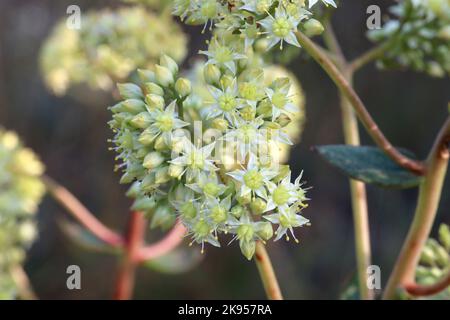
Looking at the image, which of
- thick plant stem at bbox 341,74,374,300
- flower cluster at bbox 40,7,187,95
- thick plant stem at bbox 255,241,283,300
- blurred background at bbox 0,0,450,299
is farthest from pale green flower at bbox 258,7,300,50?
blurred background at bbox 0,0,450,299

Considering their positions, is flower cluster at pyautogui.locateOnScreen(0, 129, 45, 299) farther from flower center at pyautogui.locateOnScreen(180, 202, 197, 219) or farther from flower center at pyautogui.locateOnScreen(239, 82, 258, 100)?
flower center at pyautogui.locateOnScreen(239, 82, 258, 100)

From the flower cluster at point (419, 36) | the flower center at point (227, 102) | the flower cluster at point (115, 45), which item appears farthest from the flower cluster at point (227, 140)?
the flower cluster at point (115, 45)

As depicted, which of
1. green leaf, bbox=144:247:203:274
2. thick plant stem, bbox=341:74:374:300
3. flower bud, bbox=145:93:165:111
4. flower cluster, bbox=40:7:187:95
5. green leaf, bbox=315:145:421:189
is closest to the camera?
flower bud, bbox=145:93:165:111

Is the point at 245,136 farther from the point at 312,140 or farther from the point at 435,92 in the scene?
the point at 435,92

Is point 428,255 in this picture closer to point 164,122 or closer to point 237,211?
point 237,211

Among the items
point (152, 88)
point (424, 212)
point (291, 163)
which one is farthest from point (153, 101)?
point (291, 163)

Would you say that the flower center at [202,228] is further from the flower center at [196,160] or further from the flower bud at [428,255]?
the flower bud at [428,255]

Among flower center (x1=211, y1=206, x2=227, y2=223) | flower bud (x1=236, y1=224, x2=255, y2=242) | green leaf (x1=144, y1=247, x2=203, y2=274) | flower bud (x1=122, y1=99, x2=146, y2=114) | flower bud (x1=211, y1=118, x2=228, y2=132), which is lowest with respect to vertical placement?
flower bud (x1=236, y1=224, x2=255, y2=242)
